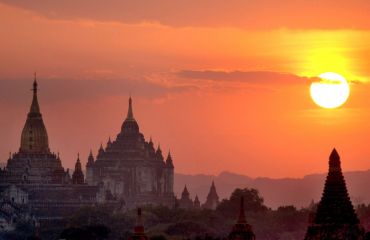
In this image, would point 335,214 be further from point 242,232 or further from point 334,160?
point 242,232

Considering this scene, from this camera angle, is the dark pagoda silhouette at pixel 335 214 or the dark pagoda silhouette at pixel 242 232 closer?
the dark pagoda silhouette at pixel 335 214

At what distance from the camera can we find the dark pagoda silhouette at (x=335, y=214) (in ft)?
260

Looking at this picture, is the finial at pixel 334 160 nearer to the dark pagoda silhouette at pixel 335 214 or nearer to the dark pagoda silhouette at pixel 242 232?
the dark pagoda silhouette at pixel 335 214

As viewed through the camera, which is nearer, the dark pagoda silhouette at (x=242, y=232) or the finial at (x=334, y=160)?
the finial at (x=334, y=160)

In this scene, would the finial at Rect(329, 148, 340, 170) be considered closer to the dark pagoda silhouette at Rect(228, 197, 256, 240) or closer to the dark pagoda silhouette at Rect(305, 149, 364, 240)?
the dark pagoda silhouette at Rect(305, 149, 364, 240)

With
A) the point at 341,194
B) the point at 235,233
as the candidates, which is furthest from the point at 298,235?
the point at 341,194

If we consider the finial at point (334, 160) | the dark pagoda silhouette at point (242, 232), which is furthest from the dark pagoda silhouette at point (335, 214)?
the dark pagoda silhouette at point (242, 232)

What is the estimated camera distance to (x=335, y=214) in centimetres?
7994

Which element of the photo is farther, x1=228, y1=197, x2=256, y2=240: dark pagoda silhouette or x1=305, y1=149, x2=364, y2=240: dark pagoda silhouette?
x1=228, y1=197, x2=256, y2=240: dark pagoda silhouette

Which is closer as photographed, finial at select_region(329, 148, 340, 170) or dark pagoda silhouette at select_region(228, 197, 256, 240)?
finial at select_region(329, 148, 340, 170)

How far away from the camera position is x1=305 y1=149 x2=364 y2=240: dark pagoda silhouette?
79.2 meters

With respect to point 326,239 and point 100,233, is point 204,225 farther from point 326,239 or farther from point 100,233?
point 326,239

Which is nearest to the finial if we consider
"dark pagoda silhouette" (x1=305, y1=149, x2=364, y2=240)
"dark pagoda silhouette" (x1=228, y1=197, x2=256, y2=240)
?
"dark pagoda silhouette" (x1=305, y1=149, x2=364, y2=240)

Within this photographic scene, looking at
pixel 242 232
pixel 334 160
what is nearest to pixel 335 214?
pixel 334 160
